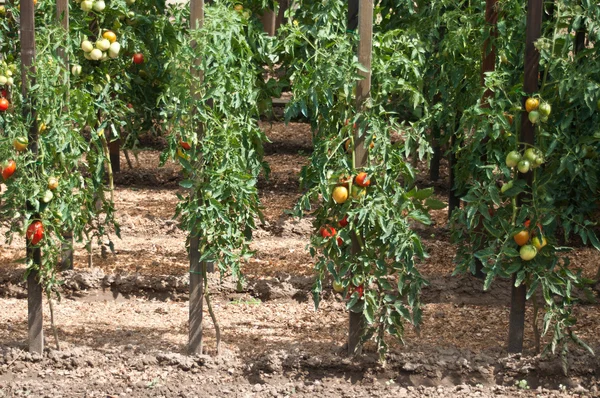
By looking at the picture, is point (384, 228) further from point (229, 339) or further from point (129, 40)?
point (129, 40)

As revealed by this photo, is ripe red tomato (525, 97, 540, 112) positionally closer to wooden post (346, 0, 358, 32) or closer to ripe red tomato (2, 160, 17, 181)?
wooden post (346, 0, 358, 32)

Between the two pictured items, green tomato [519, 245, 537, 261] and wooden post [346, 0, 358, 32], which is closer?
green tomato [519, 245, 537, 261]

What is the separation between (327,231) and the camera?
393 centimetres

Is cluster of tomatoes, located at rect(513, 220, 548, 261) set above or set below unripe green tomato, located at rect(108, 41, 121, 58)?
below

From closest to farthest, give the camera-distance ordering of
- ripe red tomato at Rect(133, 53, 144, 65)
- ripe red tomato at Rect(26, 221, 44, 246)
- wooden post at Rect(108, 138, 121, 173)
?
ripe red tomato at Rect(26, 221, 44, 246), ripe red tomato at Rect(133, 53, 144, 65), wooden post at Rect(108, 138, 121, 173)

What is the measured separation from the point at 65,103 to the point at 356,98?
1.24 meters

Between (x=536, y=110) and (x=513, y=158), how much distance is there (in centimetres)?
21

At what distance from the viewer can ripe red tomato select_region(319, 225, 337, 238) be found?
12.8 ft

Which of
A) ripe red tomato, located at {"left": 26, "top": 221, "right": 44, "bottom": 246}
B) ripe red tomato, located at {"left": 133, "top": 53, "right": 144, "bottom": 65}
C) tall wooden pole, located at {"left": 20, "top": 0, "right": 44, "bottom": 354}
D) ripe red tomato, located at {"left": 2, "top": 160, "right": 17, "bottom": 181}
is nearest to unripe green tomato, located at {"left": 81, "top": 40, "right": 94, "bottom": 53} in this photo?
ripe red tomato, located at {"left": 133, "top": 53, "right": 144, "bottom": 65}

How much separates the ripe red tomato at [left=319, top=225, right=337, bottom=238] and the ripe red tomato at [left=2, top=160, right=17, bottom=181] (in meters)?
1.29

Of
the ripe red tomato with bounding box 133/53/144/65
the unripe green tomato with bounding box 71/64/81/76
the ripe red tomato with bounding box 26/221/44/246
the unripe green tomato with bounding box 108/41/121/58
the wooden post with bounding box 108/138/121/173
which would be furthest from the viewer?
the wooden post with bounding box 108/138/121/173

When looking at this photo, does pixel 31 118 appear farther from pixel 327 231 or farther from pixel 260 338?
pixel 260 338

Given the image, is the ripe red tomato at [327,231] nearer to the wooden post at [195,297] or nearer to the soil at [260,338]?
the soil at [260,338]

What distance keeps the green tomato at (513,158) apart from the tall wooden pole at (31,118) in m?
1.94
